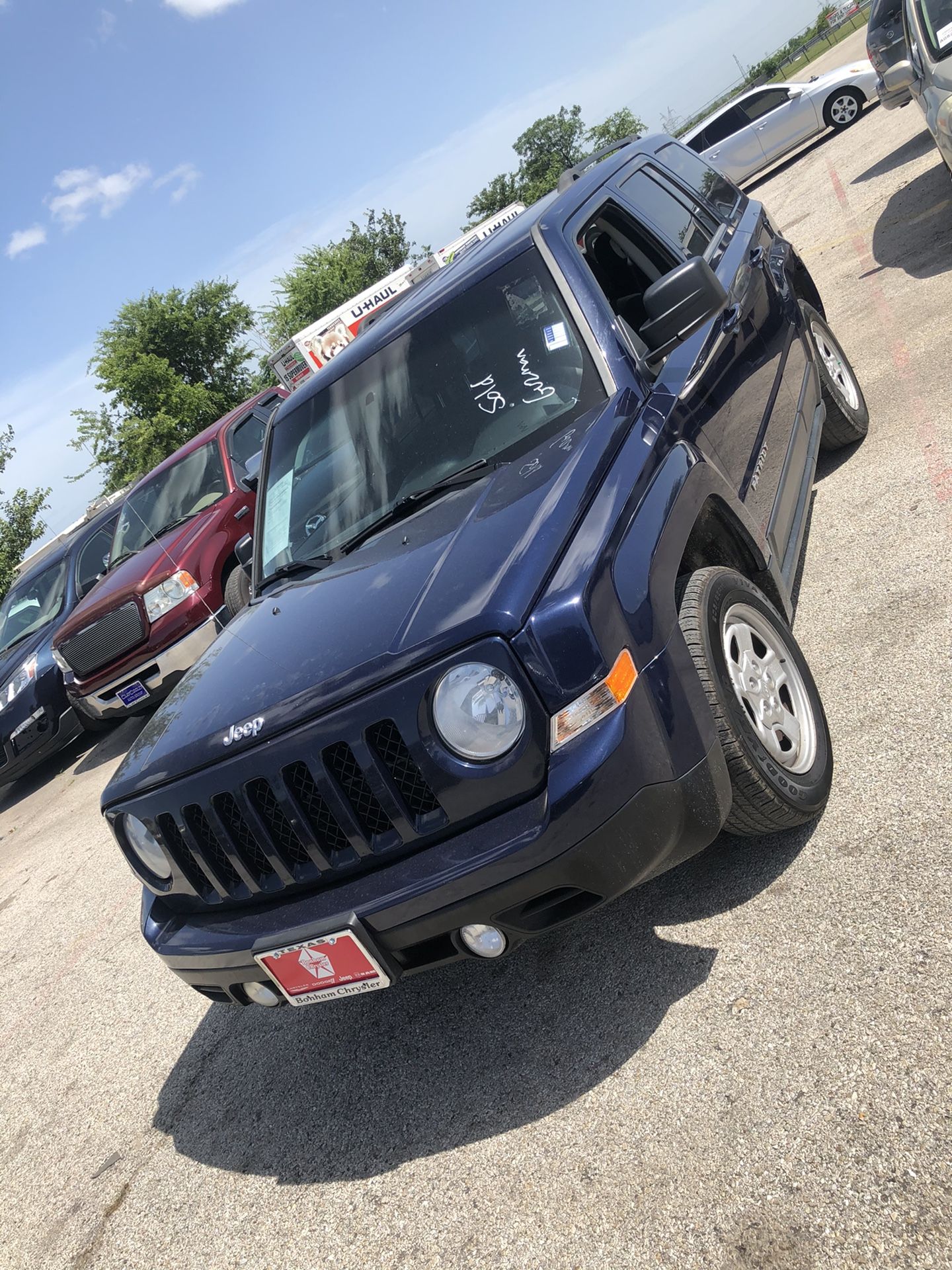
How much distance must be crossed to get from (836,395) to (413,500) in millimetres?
3061

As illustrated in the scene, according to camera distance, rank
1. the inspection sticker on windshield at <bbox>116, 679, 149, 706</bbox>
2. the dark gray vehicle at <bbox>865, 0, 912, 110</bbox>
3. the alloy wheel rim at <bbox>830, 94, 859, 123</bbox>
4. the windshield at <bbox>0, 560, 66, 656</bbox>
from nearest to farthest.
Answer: the inspection sticker on windshield at <bbox>116, 679, 149, 706</bbox>
the windshield at <bbox>0, 560, 66, 656</bbox>
the dark gray vehicle at <bbox>865, 0, 912, 110</bbox>
the alloy wheel rim at <bbox>830, 94, 859, 123</bbox>

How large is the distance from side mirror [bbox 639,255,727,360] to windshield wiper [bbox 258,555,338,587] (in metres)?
1.28

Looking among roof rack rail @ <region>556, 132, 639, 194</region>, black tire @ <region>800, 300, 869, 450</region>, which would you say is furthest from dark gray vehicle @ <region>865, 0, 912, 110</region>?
roof rack rail @ <region>556, 132, 639, 194</region>

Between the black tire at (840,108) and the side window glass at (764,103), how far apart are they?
757mm

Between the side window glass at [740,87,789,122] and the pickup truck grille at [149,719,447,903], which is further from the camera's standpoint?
the side window glass at [740,87,789,122]

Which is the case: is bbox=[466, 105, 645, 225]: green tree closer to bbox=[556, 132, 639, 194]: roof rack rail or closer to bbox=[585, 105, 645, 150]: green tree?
bbox=[585, 105, 645, 150]: green tree

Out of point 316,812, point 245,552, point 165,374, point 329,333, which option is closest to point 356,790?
point 316,812

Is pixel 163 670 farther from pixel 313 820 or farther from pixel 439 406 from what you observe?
pixel 313 820

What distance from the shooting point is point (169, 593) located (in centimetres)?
782

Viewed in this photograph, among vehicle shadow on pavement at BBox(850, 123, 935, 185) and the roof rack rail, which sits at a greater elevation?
the roof rack rail

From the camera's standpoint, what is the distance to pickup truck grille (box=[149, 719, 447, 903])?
244cm

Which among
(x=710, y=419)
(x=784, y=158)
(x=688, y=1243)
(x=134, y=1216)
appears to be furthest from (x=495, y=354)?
(x=784, y=158)

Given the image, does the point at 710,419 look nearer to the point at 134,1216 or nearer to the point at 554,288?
A: the point at 554,288

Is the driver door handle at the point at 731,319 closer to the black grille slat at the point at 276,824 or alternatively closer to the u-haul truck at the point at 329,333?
the black grille slat at the point at 276,824
